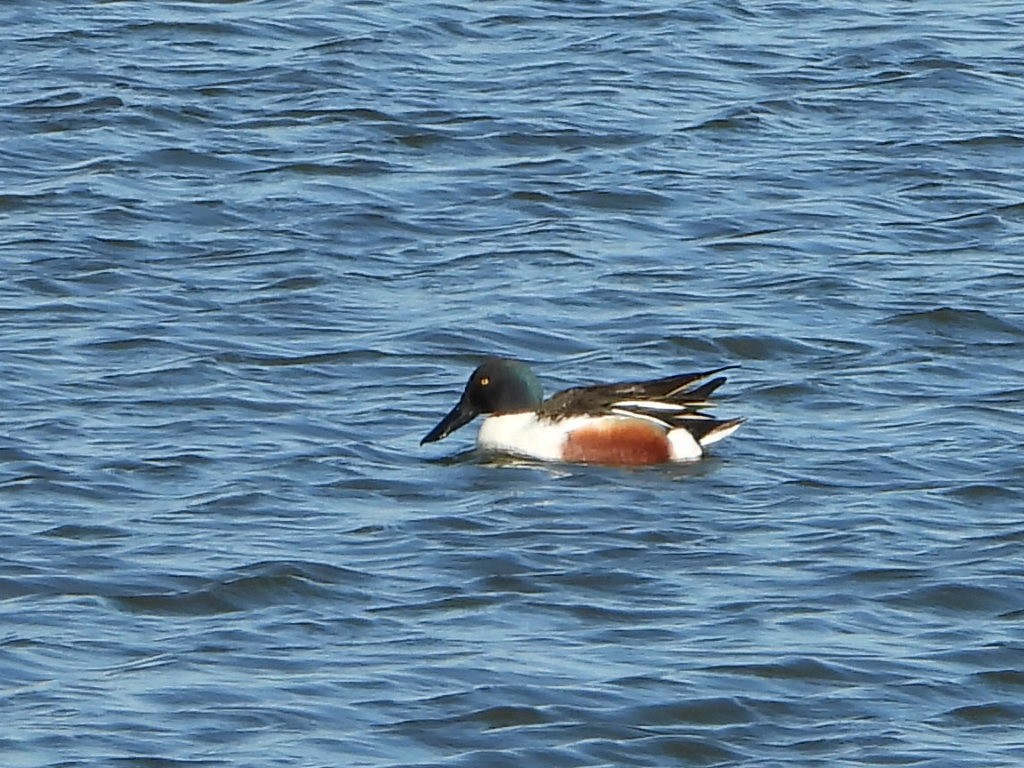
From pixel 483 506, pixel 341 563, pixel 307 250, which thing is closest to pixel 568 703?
pixel 341 563

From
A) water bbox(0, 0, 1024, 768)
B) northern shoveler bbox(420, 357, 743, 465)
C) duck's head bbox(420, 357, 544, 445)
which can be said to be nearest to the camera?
water bbox(0, 0, 1024, 768)

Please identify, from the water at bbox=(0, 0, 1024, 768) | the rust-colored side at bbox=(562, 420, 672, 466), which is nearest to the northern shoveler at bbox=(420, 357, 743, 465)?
the rust-colored side at bbox=(562, 420, 672, 466)

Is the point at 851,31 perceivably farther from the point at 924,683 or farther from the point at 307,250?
the point at 924,683

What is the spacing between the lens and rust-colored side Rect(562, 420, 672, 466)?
10750 millimetres

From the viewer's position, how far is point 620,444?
1082 centimetres

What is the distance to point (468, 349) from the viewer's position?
11961 millimetres

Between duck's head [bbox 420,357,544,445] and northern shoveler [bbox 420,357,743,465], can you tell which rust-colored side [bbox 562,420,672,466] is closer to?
northern shoveler [bbox 420,357,743,465]

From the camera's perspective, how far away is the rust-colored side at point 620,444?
10.8m

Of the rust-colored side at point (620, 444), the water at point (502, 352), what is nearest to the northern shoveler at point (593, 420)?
the rust-colored side at point (620, 444)

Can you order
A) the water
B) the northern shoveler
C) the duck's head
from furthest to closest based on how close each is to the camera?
the duck's head, the northern shoveler, the water

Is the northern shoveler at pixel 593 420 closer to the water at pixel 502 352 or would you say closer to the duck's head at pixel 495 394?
the duck's head at pixel 495 394

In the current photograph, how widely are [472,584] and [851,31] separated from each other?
9.50 meters

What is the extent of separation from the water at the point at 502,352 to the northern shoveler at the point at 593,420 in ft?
0.50

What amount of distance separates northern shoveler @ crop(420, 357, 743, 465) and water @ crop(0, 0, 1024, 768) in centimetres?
15
